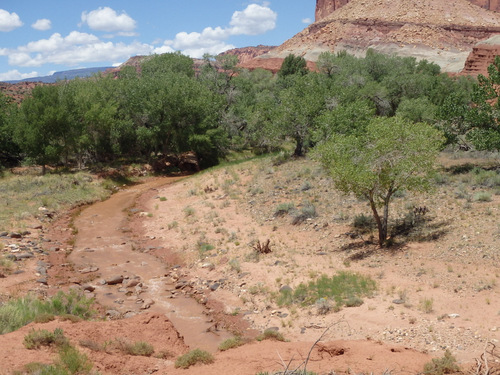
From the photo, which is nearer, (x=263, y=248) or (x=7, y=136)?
(x=263, y=248)

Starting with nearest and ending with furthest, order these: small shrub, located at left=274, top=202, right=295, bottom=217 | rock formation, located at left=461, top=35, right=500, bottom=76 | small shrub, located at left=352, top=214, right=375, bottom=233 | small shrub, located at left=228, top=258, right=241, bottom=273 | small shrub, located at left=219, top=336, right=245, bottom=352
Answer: small shrub, located at left=219, top=336, right=245, bottom=352 < small shrub, located at left=228, top=258, right=241, bottom=273 < small shrub, located at left=352, top=214, right=375, bottom=233 < small shrub, located at left=274, top=202, right=295, bottom=217 < rock formation, located at left=461, top=35, right=500, bottom=76

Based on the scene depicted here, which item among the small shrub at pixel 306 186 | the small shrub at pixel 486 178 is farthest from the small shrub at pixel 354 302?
the small shrub at pixel 306 186

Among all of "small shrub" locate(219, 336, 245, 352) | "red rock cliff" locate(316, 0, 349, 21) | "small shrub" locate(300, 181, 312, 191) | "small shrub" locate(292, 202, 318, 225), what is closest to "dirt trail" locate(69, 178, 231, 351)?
"small shrub" locate(219, 336, 245, 352)

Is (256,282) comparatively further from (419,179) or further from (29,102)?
(29,102)

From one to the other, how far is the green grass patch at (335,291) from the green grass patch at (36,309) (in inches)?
255

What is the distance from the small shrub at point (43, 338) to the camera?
881 cm

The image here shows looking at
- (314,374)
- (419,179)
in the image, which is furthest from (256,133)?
(314,374)

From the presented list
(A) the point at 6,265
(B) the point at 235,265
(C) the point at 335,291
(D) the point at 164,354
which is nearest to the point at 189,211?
(B) the point at 235,265

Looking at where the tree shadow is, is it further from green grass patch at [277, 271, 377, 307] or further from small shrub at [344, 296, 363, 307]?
small shrub at [344, 296, 363, 307]

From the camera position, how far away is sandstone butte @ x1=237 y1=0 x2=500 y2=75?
99.2m

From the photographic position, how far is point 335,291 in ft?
45.3

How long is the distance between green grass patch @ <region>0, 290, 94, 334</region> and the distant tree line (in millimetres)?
17642

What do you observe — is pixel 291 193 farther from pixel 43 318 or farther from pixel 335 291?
pixel 43 318

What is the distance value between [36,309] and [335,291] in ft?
30.1
